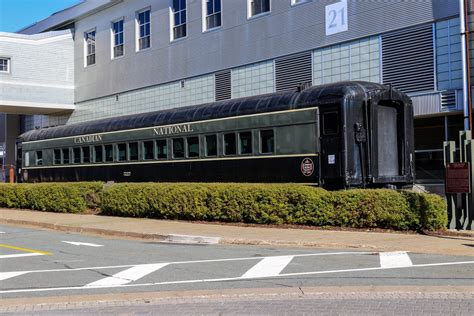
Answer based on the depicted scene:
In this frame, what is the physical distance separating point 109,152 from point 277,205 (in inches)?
412

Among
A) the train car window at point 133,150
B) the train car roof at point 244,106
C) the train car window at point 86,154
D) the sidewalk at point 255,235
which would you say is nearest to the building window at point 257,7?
the train car roof at point 244,106

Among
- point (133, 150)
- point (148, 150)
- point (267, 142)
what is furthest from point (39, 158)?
A: point (267, 142)

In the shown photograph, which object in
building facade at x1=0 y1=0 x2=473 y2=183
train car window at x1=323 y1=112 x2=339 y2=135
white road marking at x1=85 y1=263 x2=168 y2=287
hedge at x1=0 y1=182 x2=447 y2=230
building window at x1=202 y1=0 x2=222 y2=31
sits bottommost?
white road marking at x1=85 y1=263 x2=168 y2=287

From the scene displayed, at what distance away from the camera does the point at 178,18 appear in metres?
30.7

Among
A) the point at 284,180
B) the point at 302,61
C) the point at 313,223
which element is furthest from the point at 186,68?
the point at 313,223

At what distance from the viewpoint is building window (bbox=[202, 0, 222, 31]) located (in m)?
28.3

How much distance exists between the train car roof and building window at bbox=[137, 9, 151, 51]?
31.8 feet

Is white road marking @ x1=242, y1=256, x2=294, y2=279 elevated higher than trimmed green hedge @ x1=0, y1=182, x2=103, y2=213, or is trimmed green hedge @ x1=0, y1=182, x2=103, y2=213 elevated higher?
trimmed green hedge @ x1=0, y1=182, x2=103, y2=213

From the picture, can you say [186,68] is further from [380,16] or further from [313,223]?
[313,223]

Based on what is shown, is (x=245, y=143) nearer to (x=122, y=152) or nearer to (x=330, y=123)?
(x=330, y=123)

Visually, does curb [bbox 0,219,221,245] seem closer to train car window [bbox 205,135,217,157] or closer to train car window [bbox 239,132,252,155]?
train car window [bbox 239,132,252,155]

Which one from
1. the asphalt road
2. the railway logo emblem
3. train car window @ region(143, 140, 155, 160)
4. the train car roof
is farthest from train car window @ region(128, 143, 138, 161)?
the asphalt road

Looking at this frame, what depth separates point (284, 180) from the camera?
637 inches

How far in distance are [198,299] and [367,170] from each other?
9.08 meters
